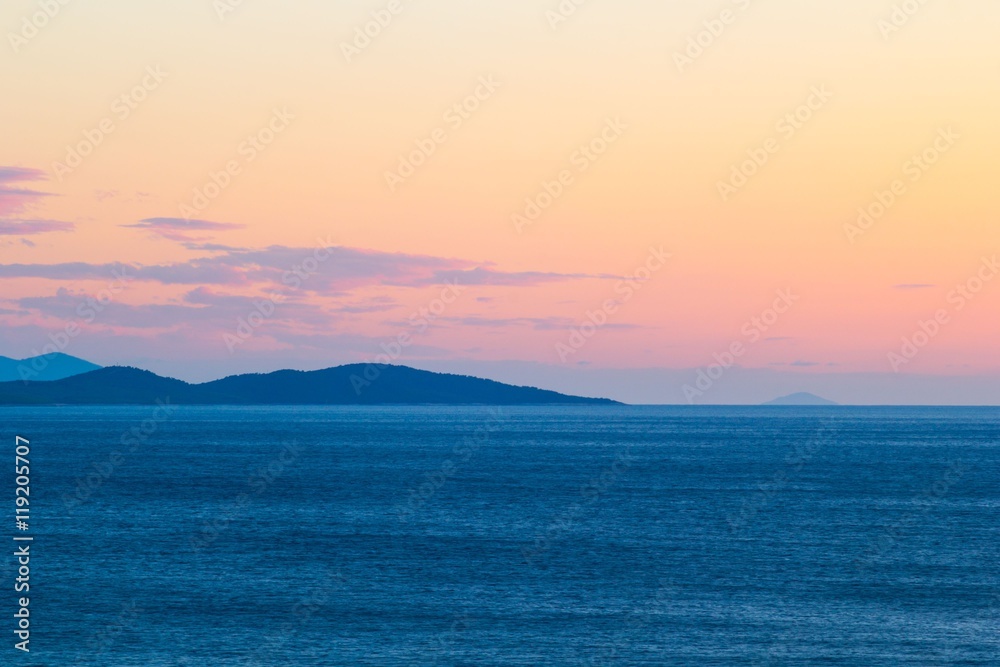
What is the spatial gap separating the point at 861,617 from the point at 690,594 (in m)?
9.66

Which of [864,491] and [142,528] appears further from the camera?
[864,491]

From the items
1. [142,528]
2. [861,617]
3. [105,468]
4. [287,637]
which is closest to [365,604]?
[287,637]

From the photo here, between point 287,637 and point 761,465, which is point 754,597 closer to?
point 287,637

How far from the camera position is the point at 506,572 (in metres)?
67.7

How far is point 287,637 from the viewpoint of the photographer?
53188 millimetres

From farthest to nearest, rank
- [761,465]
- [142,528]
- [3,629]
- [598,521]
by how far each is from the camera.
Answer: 1. [761,465]
2. [598,521]
3. [142,528]
4. [3,629]

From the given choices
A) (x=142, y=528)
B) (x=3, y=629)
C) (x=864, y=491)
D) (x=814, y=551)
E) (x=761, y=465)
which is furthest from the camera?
(x=761, y=465)

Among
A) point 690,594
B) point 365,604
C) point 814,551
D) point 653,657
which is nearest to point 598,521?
point 814,551

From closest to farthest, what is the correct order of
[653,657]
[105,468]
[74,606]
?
1. [653,657]
2. [74,606]
3. [105,468]

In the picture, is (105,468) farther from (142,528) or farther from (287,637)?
(287,637)

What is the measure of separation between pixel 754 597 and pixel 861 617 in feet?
20.7

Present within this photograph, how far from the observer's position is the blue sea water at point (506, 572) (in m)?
51.7

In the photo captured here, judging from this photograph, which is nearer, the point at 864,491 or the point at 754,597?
the point at 754,597

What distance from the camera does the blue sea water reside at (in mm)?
51688
